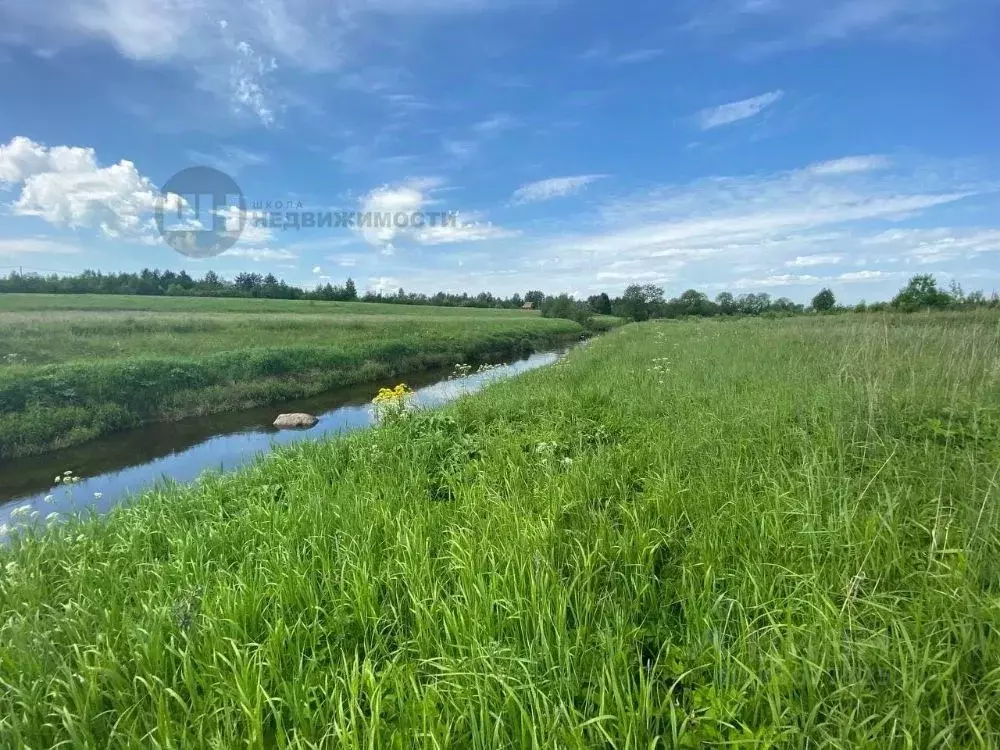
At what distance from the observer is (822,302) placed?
63.5m

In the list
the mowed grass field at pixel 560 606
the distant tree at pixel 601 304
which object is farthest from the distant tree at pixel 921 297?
the distant tree at pixel 601 304

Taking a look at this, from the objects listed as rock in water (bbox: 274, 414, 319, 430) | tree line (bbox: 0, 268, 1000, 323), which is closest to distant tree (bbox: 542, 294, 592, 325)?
tree line (bbox: 0, 268, 1000, 323)

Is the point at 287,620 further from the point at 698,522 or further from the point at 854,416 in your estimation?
the point at 854,416

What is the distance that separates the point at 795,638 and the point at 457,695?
60.1 inches

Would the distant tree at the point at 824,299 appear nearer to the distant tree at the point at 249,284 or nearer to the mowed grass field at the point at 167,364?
the mowed grass field at the point at 167,364

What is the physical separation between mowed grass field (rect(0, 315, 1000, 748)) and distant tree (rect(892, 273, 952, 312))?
81.5 feet

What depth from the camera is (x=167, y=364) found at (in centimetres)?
1733

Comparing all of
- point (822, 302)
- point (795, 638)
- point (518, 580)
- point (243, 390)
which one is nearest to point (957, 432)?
point (795, 638)

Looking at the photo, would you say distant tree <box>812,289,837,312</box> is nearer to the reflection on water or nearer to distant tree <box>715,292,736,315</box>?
distant tree <box>715,292,736,315</box>

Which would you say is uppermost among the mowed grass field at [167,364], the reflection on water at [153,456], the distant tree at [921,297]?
the distant tree at [921,297]

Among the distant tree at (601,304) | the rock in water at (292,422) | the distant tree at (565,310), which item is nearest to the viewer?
Answer: the rock in water at (292,422)

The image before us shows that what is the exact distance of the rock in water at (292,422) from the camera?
14547mm

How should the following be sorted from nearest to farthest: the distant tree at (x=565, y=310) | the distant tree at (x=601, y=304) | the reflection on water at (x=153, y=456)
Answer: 1. the reflection on water at (x=153, y=456)
2. the distant tree at (x=565, y=310)
3. the distant tree at (x=601, y=304)

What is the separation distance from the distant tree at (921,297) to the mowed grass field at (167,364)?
2552 cm
